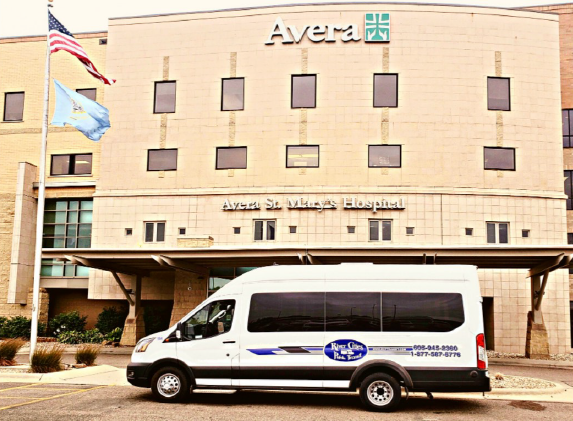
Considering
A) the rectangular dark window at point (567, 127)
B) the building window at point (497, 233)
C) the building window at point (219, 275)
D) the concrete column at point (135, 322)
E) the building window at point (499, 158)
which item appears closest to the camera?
the building window at point (497, 233)

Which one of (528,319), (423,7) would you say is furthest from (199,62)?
(528,319)

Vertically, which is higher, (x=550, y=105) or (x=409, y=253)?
(x=550, y=105)

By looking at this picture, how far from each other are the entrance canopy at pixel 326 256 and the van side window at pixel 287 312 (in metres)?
10.9

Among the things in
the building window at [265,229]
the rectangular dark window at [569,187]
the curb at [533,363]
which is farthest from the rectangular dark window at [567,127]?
the building window at [265,229]

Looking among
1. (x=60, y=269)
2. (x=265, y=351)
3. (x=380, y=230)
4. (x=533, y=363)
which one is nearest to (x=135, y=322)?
(x=60, y=269)

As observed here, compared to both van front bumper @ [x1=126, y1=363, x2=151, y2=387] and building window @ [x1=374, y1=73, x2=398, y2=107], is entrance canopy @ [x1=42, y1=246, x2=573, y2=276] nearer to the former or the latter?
building window @ [x1=374, y1=73, x2=398, y2=107]

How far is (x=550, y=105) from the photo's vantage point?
99.8 feet

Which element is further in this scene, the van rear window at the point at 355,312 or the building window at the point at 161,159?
the building window at the point at 161,159

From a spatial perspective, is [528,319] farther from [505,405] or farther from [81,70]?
[81,70]

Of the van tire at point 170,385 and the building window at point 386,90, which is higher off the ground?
the building window at point 386,90

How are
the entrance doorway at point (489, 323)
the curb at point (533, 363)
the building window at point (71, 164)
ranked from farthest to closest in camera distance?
the building window at point (71, 164), the entrance doorway at point (489, 323), the curb at point (533, 363)

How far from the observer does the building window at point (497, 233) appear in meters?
29.3

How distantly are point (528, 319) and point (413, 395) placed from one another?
14886 millimetres

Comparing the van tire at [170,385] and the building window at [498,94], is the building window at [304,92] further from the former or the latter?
the van tire at [170,385]
